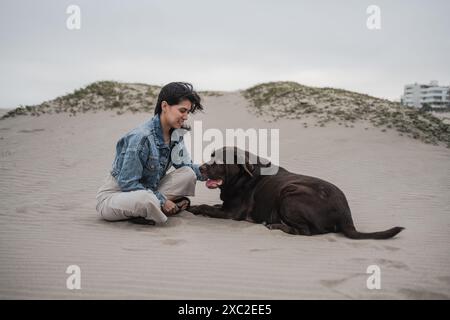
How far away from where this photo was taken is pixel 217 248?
4.06 meters

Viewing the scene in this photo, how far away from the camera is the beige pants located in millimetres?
4602

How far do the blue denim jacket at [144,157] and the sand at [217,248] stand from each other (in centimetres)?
51

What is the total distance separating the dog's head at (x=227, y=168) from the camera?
525 cm

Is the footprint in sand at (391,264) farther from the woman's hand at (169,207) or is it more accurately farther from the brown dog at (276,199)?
the woman's hand at (169,207)

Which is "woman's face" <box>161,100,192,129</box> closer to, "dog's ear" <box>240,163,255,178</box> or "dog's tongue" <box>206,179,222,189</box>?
"dog's tongue" <box>206,179,222,189</box>

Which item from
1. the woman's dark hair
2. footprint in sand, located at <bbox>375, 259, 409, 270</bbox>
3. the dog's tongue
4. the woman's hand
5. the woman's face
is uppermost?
the woman's dark hair

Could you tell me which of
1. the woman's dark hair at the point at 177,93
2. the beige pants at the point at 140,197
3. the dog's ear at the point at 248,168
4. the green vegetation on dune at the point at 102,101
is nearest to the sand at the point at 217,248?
the beige pants at the point at 140,197

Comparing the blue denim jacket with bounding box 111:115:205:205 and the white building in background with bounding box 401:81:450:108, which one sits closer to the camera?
the blue denim jacket with bounding box 111:115:205:205

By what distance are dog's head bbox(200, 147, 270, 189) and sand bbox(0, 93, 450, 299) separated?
502 mm

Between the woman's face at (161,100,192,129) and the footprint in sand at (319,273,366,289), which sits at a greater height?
the woman's face at (161,100,192,129)

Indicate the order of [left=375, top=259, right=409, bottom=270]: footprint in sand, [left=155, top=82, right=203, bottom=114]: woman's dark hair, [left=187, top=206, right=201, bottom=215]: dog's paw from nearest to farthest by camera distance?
[left=375, top=259, right=409, bottom=270]: footprint in sand, [left=155, top=82, right=203, bottom=114]: woman's dark hair, [left=187, top=206, right=201, bottom=215]: dog's paw

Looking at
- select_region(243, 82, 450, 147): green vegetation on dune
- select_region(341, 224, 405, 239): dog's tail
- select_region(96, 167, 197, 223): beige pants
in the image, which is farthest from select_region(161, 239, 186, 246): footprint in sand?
select_region(243, 82, 450, 147): green vegetation on dune

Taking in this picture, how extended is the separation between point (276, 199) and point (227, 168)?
75cm

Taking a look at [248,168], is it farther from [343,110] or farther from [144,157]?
[343,110]
